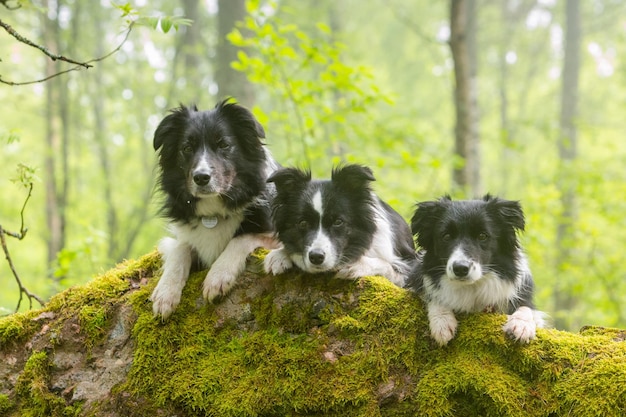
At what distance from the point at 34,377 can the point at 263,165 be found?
2.40 meters

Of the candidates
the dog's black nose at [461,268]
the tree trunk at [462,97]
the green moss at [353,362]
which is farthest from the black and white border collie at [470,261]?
→ the tree trunk at [462,97]

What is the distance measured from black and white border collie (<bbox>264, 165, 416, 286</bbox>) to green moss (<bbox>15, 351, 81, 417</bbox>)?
66.5 inches

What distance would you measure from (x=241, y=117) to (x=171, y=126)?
0.61 m

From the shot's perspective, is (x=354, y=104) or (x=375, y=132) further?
(x=375, y=132)

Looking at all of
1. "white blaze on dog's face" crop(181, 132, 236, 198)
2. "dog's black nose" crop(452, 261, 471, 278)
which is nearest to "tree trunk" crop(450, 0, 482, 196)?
"white blaze on dog's face" crop(181, 132, 236, 198)

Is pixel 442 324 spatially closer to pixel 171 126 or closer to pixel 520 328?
pixel 520 328

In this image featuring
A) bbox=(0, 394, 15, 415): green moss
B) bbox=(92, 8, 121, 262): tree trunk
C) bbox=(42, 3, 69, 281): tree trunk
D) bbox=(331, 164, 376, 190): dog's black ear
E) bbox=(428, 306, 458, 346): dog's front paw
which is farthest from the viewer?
bbox=(92, 8, 121, 262): tree trunk

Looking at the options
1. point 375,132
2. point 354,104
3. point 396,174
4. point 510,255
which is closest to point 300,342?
point 510,255

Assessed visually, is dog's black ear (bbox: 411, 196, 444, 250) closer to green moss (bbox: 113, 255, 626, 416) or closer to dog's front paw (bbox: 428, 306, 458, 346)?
green moss (bbox: 113, 255, 626, 416)

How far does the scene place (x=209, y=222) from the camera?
449cm

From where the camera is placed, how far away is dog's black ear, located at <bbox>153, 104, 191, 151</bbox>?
4434 millimetres

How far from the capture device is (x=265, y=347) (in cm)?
360

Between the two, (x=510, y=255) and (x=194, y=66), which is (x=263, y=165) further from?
(x=194, y=66)

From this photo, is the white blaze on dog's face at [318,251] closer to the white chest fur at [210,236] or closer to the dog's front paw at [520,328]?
the white chest fur at [210,236]
